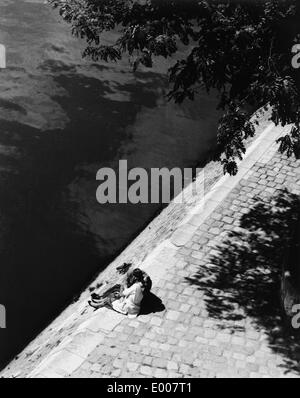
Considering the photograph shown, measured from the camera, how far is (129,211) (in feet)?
51.0

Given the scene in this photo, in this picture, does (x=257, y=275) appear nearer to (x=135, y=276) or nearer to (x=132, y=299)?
(x=135, y=276)

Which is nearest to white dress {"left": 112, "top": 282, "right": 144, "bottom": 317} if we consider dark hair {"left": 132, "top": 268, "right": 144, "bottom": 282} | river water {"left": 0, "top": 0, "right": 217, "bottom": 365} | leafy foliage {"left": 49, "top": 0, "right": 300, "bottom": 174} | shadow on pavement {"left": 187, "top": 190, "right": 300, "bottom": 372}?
dark hair {"left": 132, "top": 268, "right": 144, "bottom": 282}

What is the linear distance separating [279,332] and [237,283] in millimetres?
1448

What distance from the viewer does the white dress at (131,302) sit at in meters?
8.57

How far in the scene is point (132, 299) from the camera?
8.66m

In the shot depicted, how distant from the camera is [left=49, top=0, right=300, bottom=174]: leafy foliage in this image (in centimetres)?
773

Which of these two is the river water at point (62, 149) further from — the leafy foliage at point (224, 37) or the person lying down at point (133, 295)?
the leafy foliage at point (224, 37)

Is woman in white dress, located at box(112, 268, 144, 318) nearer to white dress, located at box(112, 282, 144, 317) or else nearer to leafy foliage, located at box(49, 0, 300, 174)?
white dress, located at box(112, 282, 144, 317)

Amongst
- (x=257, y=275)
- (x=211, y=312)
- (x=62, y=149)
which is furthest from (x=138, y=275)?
(x=62, y=149)

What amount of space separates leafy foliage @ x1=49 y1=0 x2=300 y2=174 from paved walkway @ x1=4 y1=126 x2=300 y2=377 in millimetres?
2621

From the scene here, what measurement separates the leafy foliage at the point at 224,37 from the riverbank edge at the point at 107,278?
2.31ft

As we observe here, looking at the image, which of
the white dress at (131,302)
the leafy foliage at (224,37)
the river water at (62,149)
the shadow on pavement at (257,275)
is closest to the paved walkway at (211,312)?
the shadow on pavement at (257,275)

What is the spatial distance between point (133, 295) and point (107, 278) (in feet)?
10.4

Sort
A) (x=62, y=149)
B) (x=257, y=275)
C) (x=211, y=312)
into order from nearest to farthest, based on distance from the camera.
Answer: (x=211, y=312) → (x=257, y=275) → (x=62, y=149)
